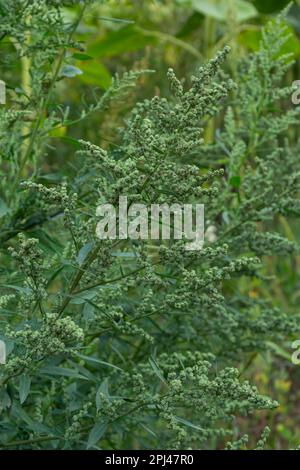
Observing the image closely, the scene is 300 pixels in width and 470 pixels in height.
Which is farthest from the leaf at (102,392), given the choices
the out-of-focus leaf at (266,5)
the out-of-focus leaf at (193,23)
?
the out-of-focus leaf at (266,5)

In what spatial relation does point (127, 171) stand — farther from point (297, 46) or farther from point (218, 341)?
point (297, 46)

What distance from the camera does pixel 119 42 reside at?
4.35 metres

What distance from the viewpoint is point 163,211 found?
1.64 m

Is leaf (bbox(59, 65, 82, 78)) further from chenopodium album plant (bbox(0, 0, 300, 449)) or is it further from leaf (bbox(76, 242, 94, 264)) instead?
leaf (bbox(76, 242, 94, 264))

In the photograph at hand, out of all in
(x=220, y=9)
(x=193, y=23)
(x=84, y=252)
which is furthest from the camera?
(x=193, y=23)

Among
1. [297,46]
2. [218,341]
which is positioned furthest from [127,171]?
[297,46]

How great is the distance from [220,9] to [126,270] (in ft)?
8.79

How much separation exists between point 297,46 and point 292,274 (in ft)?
3.49

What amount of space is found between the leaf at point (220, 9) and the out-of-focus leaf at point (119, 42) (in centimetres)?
30

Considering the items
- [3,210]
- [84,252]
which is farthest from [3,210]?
[84,252]

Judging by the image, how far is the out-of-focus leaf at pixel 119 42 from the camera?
4.32m

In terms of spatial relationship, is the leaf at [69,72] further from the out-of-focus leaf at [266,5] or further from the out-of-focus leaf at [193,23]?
the out-of-focus leaf at [266,5]

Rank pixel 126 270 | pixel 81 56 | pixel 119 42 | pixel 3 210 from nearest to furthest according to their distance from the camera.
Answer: pixel 3 210 → pixel 81 56 → pixel 126 270 → pixel 119 42

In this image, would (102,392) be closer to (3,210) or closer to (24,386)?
(24,386)
